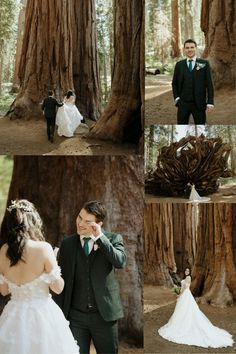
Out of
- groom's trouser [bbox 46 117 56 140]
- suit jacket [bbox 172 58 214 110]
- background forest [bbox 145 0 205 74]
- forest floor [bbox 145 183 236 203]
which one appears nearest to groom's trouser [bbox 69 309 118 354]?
forest floor [bbox 145 183 236 203]

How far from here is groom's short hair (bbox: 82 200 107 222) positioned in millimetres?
3855

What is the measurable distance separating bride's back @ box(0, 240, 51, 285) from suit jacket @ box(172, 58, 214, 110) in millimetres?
1304

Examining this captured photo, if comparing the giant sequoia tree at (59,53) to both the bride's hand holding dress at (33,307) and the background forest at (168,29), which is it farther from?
the bride's hand holding dress at (33,307)

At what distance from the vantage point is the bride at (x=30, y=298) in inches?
132

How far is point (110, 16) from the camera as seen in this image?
3971 mm

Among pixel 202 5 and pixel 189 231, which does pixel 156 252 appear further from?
pixel 202 5

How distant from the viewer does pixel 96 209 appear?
152 inches

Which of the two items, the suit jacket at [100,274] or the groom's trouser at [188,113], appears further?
the groom's trouser at [188,113]

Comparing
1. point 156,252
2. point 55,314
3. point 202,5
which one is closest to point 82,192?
point 156,252

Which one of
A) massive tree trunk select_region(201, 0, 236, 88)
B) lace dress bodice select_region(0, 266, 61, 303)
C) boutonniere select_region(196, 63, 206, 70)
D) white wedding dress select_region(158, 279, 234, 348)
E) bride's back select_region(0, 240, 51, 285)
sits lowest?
white wedding dress select_region(158, 279, 234, 348)

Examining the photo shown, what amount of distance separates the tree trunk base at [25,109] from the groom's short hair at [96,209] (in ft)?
2.14

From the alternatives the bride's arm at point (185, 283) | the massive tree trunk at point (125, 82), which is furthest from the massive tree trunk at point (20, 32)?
the bride's arm at point (185, 283)

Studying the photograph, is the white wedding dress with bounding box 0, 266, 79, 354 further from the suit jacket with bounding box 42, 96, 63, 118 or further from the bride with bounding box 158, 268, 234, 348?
the suit jacket with bounding box 42, 96, 63, 118

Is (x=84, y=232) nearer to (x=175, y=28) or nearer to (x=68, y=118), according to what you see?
(x=68, y=118)
